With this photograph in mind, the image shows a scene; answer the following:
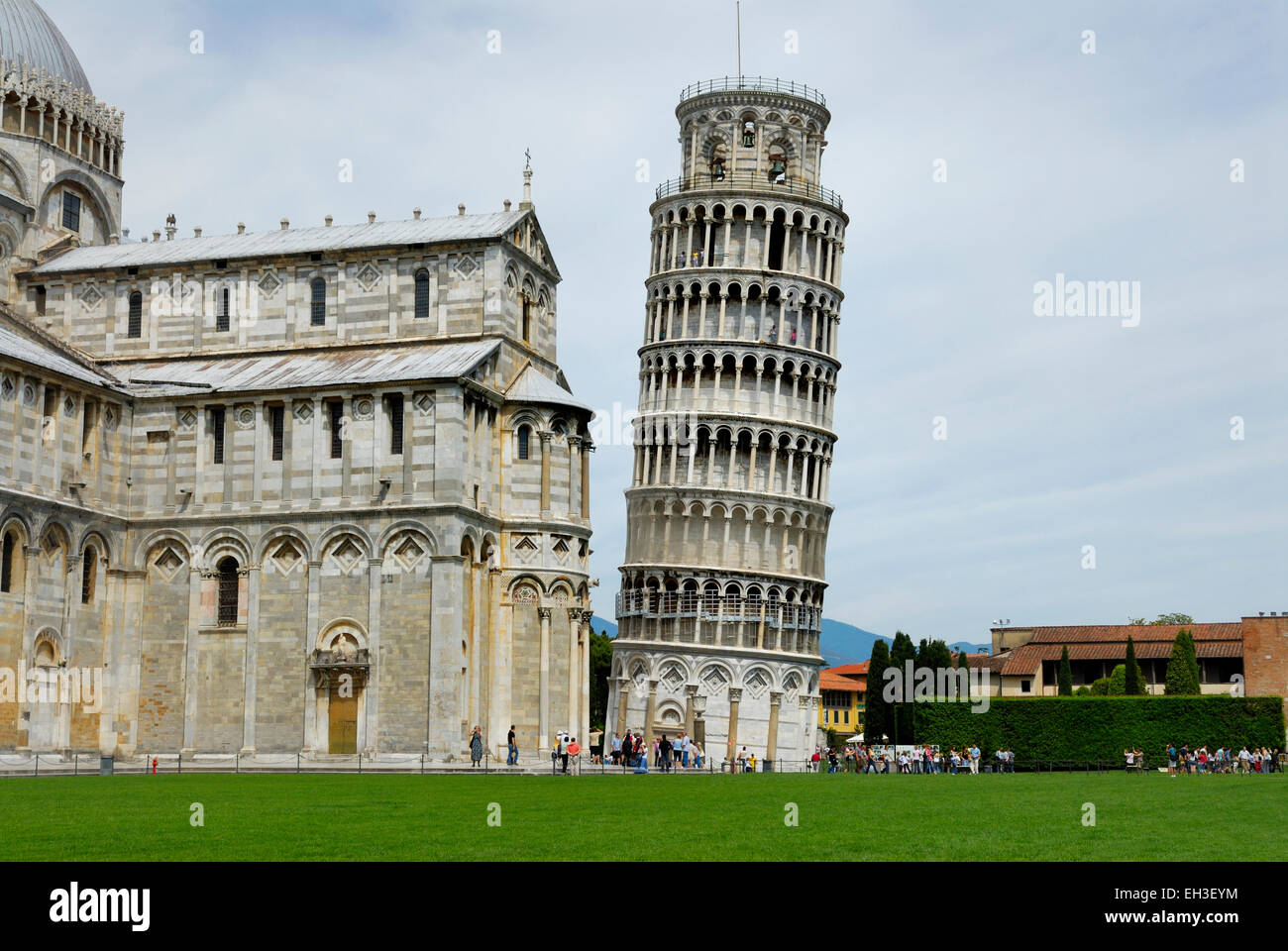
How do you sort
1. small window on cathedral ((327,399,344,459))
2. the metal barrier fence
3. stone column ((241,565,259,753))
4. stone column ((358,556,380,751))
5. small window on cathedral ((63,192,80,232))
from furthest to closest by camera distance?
small window on cathedral ((63,192,80,232))
small window on cathedral ((327,399,344,459))
stone column ((241,565,259,753))
stone column ((358,556,380,751))
the metal barrier fence

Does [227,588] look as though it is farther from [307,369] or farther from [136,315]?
[136,315]

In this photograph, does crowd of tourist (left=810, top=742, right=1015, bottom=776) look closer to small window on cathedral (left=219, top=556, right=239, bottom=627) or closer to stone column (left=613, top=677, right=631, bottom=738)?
stone column (left=613, top=677, right=631, bottom=738)

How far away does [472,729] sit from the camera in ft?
175

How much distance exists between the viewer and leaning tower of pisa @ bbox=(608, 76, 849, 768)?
273 feet

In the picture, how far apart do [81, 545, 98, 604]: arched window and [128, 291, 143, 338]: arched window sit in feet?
33.2

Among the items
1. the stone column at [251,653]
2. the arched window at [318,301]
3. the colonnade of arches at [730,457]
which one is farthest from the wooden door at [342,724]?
the colonnade of arches at [730,457]

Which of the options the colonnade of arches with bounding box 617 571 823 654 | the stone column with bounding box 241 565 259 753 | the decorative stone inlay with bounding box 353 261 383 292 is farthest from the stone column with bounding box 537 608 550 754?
the colonnade of arches with bounding box 617 571 823 654

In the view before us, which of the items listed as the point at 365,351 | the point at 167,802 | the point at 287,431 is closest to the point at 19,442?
the point at 287,431

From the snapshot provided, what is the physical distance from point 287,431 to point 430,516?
20.4 ft

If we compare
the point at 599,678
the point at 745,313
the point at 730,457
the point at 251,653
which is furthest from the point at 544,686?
the point at 599,678

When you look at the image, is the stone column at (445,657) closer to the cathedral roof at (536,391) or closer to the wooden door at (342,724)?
the wooden door at (342,724)

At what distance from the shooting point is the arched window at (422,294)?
192 ft

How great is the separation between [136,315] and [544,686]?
21.0 meters
